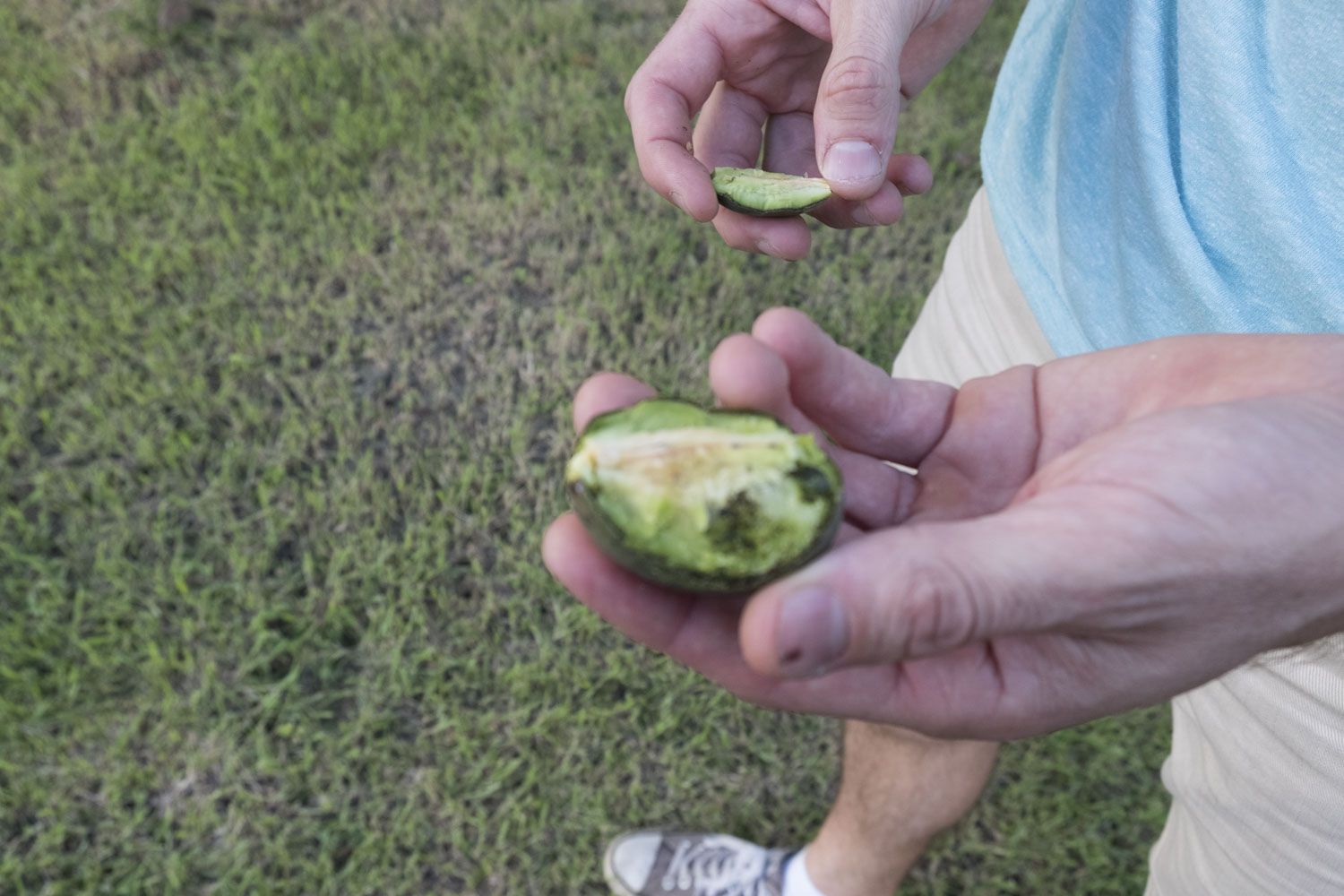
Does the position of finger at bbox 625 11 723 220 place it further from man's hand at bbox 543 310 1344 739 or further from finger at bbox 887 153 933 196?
man's hand at bbox 543 310 1344 739

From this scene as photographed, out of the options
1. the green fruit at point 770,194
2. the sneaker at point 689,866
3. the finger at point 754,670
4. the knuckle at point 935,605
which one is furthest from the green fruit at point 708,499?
the sneaker at point 689,866

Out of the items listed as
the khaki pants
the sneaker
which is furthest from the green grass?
the khaki pants

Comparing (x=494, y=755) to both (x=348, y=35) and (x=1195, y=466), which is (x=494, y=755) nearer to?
(x=1195, y=466)

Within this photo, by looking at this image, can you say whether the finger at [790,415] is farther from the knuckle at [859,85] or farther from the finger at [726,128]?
the finger at [726,128]

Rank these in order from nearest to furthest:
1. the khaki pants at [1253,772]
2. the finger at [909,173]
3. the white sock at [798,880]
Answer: the khaki pants at [1253,772] < the finger at [909,173] < the white sock at [798,880]

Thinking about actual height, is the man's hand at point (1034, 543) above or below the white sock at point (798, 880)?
above

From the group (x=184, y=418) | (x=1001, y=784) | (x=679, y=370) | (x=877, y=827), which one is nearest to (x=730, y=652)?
(x=877, y=827)
